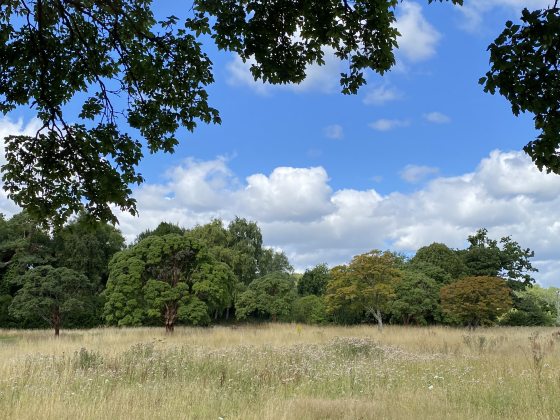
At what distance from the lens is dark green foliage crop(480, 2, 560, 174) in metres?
4.41

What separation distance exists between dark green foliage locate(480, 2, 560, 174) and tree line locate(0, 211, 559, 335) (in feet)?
38.5

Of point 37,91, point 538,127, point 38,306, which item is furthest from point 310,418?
point 38,306

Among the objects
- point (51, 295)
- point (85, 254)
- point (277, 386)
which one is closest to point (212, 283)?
point (51, 295)

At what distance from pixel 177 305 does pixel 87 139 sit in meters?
17.9

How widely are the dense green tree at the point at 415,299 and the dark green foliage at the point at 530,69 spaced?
24.7 m

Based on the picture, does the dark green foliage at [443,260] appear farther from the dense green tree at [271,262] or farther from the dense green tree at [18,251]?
the dense green tree at [18,251]

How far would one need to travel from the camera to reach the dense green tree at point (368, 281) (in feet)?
83.0

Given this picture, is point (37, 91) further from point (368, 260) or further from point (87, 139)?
point (368, 260)

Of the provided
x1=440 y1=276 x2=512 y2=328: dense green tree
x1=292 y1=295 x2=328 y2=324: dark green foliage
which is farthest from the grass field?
x1=292 y1=295 x2=328 y2=324: dark green foliage

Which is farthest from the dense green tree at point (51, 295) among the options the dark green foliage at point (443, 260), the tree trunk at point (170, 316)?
the dark green foliage at point (443, 260)

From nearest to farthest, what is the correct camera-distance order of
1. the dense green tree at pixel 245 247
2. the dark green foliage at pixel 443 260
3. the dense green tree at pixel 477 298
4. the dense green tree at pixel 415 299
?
the dense green tree at pixel 477 298 < the dense green tree at pixel 415 299 < the dark green foliage at pixel 443 260 < the dense green tree at pixel 245 247

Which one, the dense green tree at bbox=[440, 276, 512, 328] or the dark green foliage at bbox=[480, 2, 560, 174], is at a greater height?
the dark green foliage at bbox=[480, 2, 560, 174]

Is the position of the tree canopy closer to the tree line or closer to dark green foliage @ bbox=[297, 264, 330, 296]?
the tree line

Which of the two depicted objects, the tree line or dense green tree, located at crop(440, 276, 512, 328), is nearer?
the tree line
